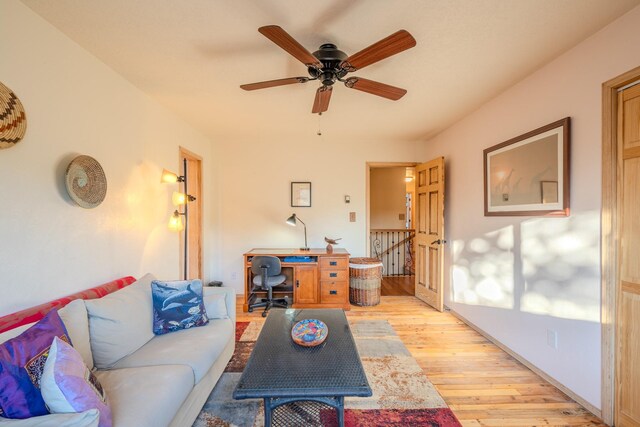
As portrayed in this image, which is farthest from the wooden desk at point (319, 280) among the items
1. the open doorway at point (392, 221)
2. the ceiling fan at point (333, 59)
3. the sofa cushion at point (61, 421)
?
the sofa cushion at point (61, 421)

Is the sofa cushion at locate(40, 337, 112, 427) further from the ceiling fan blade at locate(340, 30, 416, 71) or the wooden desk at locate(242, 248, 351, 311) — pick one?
the wooden desk at locate(242, 248, 351, 311)

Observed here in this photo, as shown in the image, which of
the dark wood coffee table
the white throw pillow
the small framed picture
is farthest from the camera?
the small framed picture

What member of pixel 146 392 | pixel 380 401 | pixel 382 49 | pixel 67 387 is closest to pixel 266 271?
pixel 380 401

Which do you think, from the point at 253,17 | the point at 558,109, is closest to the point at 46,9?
the point at 253,17

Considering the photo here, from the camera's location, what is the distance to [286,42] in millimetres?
1467

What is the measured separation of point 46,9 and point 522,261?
3836 millimetres

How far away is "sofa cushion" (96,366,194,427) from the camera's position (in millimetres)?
1162

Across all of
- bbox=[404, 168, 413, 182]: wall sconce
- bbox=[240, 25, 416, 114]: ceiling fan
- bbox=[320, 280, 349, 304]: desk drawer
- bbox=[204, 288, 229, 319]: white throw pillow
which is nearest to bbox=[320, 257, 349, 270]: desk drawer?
bbox=[320, 280, 349, 304]: desk drawer

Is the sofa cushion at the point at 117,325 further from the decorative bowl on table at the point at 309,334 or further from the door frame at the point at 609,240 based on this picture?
the door frame at the point at 609,240

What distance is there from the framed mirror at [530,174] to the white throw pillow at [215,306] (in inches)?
107

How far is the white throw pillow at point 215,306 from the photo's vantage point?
2193 millimetres

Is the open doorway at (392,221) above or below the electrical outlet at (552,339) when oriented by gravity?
above

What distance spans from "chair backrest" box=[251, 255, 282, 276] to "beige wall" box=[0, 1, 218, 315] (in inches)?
42.1

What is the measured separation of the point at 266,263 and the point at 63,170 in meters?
2.07
